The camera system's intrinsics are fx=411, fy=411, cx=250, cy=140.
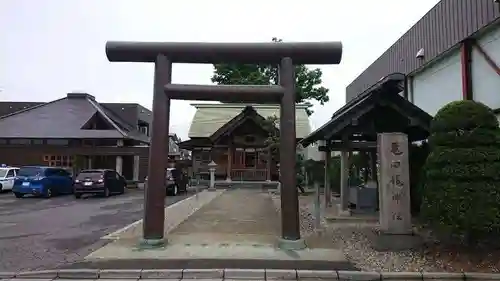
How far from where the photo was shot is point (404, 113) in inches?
416

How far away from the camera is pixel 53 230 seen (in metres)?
11.1

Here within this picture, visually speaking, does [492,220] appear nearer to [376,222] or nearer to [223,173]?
[376,222]

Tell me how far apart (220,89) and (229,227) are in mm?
4076

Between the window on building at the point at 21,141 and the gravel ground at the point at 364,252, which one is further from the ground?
the window on building at the point at 21,141

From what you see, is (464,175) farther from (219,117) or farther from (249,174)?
(219,117)

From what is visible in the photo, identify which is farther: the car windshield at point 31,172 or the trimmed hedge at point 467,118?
the car windshield at point 31,172

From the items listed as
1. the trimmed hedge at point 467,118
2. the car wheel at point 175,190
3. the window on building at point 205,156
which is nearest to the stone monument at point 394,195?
the trimmed hedge at point 467,118

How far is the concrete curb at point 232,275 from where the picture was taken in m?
6.48

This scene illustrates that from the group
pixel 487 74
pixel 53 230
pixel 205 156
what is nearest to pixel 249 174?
pixel 205 156

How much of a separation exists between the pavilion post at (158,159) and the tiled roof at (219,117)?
81.9 feet

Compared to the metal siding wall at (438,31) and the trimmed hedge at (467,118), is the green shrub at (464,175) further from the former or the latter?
the metal siding wall at (438,31)

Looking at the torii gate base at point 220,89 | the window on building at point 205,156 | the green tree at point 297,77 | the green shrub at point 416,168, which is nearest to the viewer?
the torii gate base at point 220,89

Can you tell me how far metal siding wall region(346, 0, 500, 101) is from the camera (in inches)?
425

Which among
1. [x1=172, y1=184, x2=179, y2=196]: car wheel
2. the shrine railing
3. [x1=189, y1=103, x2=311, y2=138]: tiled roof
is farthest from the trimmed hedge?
[x1=189, y1=103, x2=311, y2=138]: tiled roof
